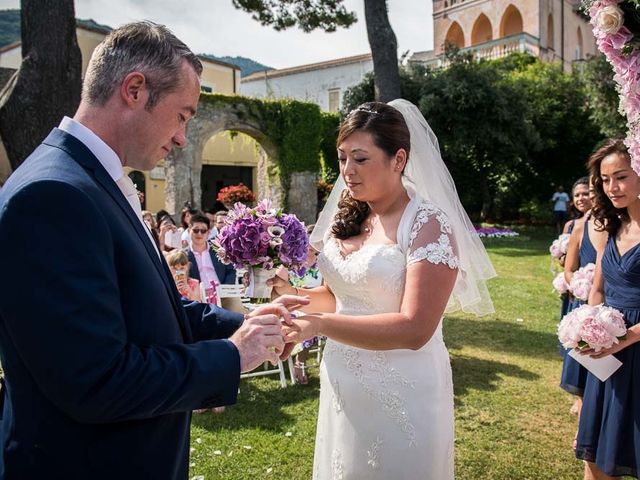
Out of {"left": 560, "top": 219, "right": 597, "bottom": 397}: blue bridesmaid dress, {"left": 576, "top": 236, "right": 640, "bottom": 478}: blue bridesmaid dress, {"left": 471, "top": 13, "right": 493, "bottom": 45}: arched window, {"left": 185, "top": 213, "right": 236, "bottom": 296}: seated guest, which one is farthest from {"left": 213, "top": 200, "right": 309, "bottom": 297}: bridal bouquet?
{"left": 471, "top": 13, "right": 493, "bottom": 45}: arched window

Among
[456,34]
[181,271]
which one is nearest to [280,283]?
[181,271]

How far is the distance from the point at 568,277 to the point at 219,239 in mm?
4177

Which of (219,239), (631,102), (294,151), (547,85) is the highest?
(547,85)

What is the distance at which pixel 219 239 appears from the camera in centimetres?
300

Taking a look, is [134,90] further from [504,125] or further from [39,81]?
[504,125]

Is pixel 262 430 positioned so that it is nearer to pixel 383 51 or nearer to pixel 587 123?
pixel 383 51

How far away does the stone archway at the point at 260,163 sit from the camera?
20.4m

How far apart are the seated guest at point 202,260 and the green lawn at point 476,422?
1.68 m

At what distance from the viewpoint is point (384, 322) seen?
2.39m

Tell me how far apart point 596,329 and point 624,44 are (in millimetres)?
1938

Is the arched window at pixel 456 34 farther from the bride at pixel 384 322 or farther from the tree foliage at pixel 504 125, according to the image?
the bride at pixel 384 322

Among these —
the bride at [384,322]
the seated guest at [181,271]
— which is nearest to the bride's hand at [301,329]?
the bride at [384,322]

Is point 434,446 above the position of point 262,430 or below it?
above

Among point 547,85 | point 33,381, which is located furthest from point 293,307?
point 547,85
